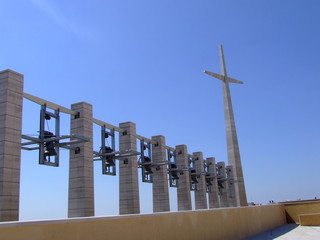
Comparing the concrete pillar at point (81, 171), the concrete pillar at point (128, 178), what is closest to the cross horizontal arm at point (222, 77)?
the concrete pillar at point (128, 178)

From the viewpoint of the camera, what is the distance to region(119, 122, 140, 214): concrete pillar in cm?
2700

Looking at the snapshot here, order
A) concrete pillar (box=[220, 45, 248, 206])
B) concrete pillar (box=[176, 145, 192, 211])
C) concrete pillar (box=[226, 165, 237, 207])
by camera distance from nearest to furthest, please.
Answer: concrete pillar (box=[176, 145, 192, 211]), concrete pillar (box=[226, 165, 237, 207]), concrete pillar (box=[220, 45, 248, 206])

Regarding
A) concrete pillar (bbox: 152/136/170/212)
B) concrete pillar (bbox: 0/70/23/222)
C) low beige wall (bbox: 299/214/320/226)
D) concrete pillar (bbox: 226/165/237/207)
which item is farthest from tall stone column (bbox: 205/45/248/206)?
concrete pillar (bbox: 0/70/23/222)

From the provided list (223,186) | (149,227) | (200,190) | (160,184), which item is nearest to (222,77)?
(223,186)

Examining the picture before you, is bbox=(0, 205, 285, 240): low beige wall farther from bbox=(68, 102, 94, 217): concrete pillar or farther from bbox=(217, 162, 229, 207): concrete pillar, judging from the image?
bbox=(217, 162, 229, 207): concrete pillar

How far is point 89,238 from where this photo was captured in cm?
838

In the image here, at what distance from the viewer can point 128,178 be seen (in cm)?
2739

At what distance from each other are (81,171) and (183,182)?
1631 cm

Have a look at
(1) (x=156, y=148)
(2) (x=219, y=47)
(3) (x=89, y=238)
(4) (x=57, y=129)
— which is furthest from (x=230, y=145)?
(3) (x=89, y=238)

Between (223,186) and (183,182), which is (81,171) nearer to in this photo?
(183,182)

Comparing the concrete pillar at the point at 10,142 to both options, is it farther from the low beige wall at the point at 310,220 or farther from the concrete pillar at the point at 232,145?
the concrete pillar at the point at 232,145

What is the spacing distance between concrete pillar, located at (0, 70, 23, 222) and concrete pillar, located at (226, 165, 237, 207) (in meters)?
35.9

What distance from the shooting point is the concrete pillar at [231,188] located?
49681mm

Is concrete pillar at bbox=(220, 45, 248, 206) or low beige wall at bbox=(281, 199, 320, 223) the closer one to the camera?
low beige wall at bbox=(281, 199, 320, 223)
